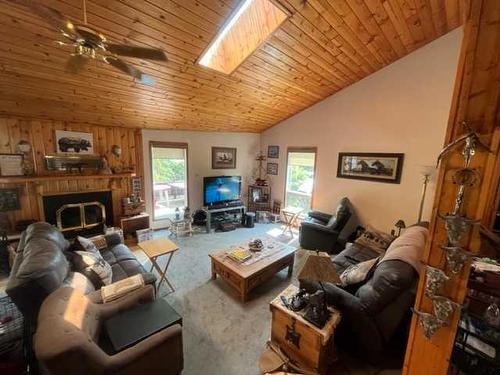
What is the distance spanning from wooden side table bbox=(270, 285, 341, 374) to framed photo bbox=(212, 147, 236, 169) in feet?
14.2

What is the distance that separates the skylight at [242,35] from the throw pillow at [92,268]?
8.87 feet

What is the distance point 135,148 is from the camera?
4723 mm

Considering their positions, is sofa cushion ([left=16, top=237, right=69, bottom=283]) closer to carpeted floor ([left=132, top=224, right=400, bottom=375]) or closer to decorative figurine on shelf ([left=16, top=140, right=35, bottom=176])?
carpeted floor ([left=132, top=224, right=400, bottom=375])

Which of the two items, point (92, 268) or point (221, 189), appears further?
point (221, 189)

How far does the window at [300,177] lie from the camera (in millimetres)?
5480

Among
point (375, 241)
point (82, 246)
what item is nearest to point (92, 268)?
point (82, 246)

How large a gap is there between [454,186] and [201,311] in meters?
2.71

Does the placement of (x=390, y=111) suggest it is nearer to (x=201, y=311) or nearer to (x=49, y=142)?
(x=201, y=311)

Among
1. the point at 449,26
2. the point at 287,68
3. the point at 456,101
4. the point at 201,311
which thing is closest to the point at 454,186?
the point at 456,101

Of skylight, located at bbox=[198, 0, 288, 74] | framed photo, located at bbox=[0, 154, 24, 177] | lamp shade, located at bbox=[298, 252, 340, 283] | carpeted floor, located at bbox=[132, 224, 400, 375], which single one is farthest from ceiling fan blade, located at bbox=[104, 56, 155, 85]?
framed photo, located at bbox=[0, 154, 24, 177]

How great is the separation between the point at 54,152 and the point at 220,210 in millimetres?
3372

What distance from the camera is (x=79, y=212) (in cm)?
416

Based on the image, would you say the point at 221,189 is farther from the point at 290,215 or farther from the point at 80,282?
the point at 80,282

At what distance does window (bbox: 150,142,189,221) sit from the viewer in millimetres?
5067
